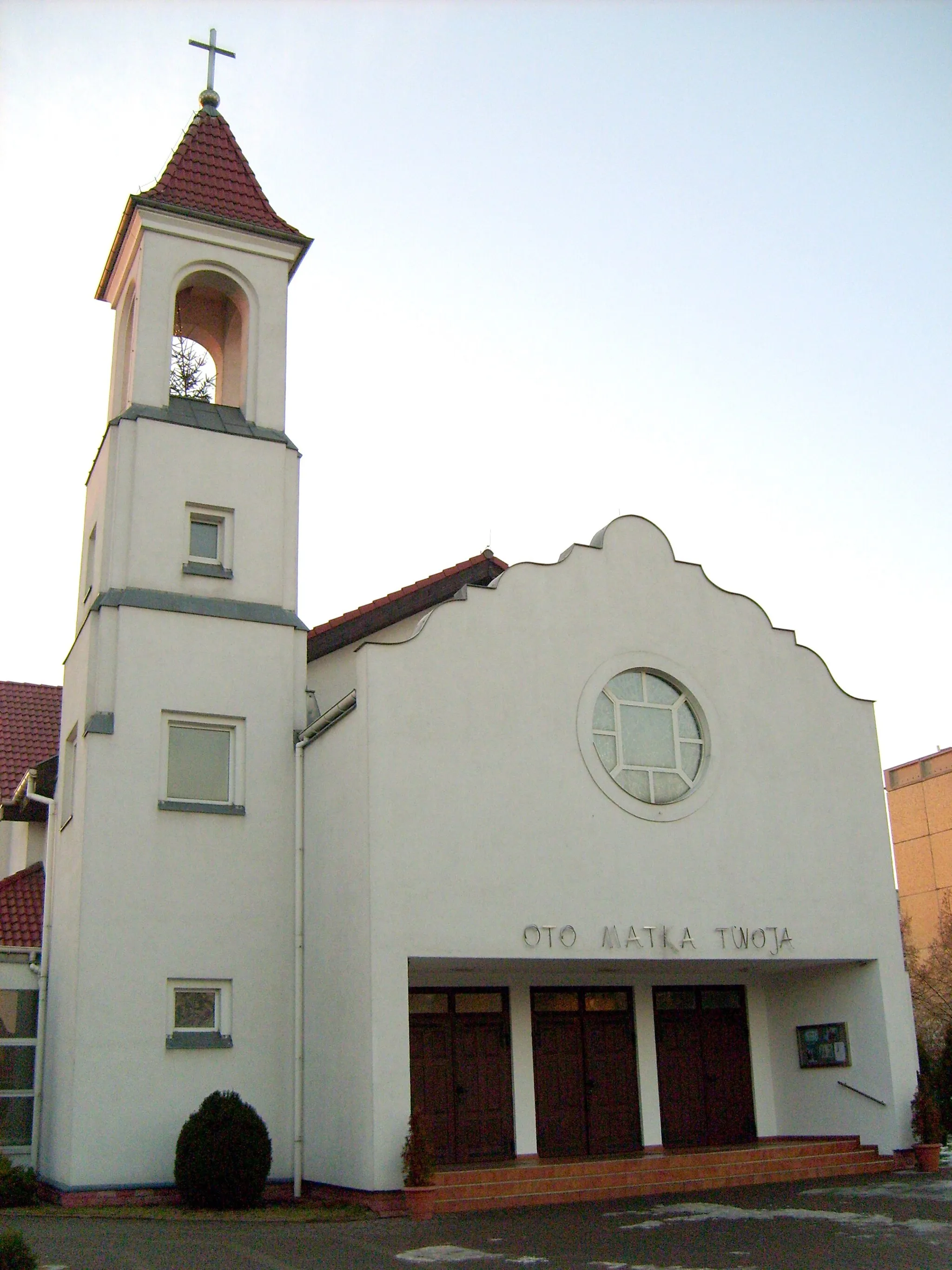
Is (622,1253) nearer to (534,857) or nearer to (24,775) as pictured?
(534,857)

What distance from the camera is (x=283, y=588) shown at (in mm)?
19844

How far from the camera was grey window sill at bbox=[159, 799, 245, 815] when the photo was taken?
58.5 ft

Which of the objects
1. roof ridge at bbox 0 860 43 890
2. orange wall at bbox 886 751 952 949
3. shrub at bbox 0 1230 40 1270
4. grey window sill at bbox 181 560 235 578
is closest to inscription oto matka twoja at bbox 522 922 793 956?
grey window sill at bbox 181 560 235 578

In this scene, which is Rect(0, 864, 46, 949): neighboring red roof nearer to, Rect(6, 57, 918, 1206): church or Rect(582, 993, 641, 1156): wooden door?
Rect(6, 57, 918, 1206): church

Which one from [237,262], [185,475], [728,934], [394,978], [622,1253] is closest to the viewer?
[622,1253]

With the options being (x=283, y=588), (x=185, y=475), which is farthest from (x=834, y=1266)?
(x=185, y=475)

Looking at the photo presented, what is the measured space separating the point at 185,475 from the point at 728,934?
10.6m

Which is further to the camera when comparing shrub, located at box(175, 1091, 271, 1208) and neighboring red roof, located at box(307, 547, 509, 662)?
neighboring red roof, located at box(307, 547, 509, 662)

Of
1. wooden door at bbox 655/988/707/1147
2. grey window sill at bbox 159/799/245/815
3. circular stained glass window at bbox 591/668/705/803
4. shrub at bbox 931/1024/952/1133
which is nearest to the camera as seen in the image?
grey window sill at bbox 159/799/245/815

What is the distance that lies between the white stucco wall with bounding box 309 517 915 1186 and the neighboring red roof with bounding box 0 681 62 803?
735 cm

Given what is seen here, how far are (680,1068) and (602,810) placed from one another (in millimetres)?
5004

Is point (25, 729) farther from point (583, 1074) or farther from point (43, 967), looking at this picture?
point (583, 1074)

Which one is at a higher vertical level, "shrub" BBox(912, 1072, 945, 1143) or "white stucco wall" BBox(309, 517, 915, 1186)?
"white stucco wall" BBox(309, 517, 915, 1186)

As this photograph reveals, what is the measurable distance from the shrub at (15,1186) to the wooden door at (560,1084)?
6887mm
